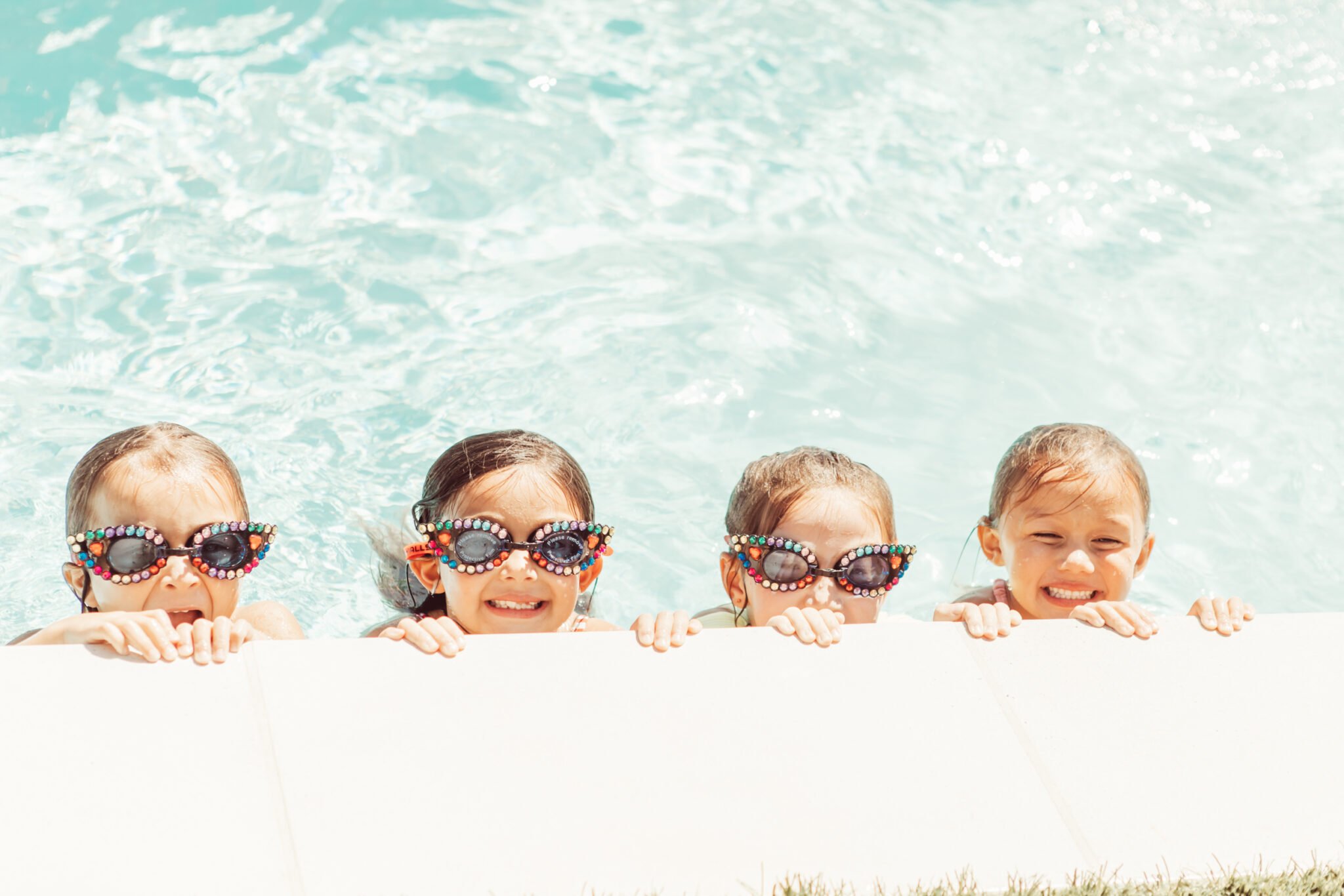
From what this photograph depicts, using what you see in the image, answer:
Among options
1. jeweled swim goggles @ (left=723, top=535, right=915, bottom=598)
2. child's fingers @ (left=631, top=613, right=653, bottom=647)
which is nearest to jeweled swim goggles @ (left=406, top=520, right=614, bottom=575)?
child's fingers @ (left=631, top=613, right=653, bottom=647)

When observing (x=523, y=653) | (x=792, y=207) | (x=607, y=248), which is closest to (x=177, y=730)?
(x=523, y=653)

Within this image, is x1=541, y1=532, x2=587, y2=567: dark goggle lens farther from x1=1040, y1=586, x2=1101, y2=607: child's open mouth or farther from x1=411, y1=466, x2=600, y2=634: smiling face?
x1=1040, y1=586, x2=1101, y2=607: child's open mouth

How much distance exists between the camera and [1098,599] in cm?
420

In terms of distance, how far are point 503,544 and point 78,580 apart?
128 cm

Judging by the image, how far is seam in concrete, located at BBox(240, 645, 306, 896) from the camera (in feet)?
A: 8.61

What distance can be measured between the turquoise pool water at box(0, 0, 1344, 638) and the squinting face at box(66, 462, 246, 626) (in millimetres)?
2391

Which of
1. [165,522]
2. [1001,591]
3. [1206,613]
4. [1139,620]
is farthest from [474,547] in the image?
[1206,613]

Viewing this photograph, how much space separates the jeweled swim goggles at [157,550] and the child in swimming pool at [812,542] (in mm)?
1372

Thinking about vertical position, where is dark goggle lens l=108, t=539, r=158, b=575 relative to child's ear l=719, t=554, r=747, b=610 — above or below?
below

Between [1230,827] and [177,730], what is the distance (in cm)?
240

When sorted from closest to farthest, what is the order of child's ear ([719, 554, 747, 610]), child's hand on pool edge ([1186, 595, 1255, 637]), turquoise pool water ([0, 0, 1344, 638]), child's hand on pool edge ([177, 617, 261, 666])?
child's hand on pool edge ([177, 617, 261, 666]), child's hand on pool edge ([1186, 595, 1255, 637]), child's ear ([719, 554, 747, 610]), turquoise pool water ([0, 0, 1344, 638])

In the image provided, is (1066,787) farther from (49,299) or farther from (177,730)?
(49,299)

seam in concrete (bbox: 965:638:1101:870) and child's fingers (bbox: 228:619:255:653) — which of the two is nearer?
seam in concrete (bbox: 965:638:1101:870)

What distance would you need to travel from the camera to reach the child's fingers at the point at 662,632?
3.33 meters
